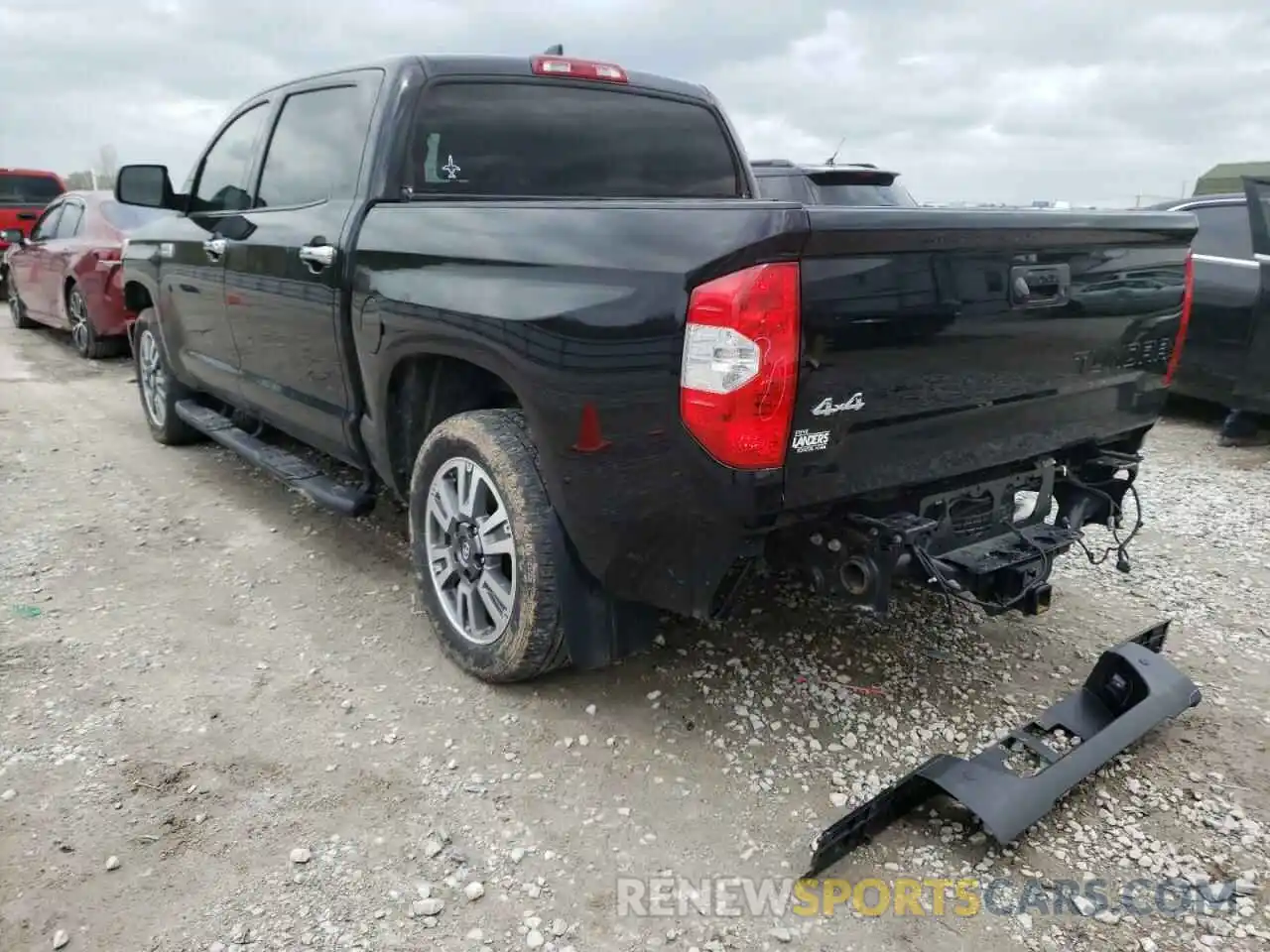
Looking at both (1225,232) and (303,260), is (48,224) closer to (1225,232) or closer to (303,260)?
(303,260)

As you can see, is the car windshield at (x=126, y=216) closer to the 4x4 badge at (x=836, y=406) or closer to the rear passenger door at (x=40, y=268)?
the rear passenger door at (x=40, y=268)

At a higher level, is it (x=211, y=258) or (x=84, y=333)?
(x=211, y=258)

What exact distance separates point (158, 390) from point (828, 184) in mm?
5153

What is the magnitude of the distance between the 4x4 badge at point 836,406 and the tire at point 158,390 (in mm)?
4632

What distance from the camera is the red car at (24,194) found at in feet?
47.3

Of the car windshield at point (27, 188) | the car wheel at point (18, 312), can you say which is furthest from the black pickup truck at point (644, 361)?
the car windshield at point (27, 188)

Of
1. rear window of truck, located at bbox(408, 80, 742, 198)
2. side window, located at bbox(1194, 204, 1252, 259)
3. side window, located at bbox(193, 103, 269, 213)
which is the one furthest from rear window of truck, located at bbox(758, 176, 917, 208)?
side window, located at bbox(193, 103, 269, 213)

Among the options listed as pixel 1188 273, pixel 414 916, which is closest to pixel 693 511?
pixel 414 916

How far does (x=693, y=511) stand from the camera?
7.73ft

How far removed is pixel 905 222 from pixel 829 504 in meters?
0.71

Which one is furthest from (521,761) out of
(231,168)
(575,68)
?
(231,168)

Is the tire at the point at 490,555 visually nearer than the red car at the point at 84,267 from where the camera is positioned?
Yes

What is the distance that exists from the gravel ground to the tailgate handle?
1309 mm

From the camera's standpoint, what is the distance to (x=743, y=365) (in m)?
2.18
